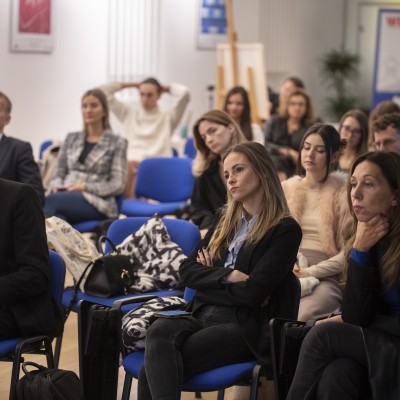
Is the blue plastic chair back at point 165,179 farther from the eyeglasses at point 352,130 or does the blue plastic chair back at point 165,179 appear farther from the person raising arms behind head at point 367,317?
the person raising arms behind head at point 367,317

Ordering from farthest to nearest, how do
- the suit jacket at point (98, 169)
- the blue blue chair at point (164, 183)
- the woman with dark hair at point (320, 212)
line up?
the blue blue chair at point (164, 183) < the suit jacket at point (98, 169) < the woman with dark hair at point (320, 212)

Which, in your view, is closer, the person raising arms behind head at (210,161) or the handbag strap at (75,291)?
the handbag strap at (75,291)

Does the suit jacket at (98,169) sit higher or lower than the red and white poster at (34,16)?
lower

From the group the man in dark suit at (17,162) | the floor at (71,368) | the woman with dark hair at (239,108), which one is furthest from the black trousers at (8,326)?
the woman with dark hair at (239,108)

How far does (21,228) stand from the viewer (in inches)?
137

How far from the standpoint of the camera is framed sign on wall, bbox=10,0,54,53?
9.04 m

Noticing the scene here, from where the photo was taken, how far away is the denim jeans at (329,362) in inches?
119

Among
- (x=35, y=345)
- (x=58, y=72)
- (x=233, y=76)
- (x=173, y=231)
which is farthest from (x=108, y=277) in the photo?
(x=233, y=76)

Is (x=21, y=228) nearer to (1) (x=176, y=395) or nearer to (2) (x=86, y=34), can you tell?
(1) (x=176, y=395)

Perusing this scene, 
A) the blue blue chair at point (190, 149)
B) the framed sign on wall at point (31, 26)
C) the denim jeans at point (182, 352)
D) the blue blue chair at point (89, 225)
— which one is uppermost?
the framed sign on wall at point (31, 26)

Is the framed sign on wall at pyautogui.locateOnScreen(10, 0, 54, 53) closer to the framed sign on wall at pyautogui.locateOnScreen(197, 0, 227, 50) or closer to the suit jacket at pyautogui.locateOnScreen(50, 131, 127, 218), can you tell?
the suit jacket at pyautogui.locateOnScreen(50, 131, 127, 218)

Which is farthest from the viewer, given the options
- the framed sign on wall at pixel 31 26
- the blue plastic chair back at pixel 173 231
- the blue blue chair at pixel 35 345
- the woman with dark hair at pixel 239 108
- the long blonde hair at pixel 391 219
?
the framed sign on wall at pixel 31 26

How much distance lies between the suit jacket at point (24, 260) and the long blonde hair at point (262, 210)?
710 mm

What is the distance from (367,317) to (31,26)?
6.93 metres
